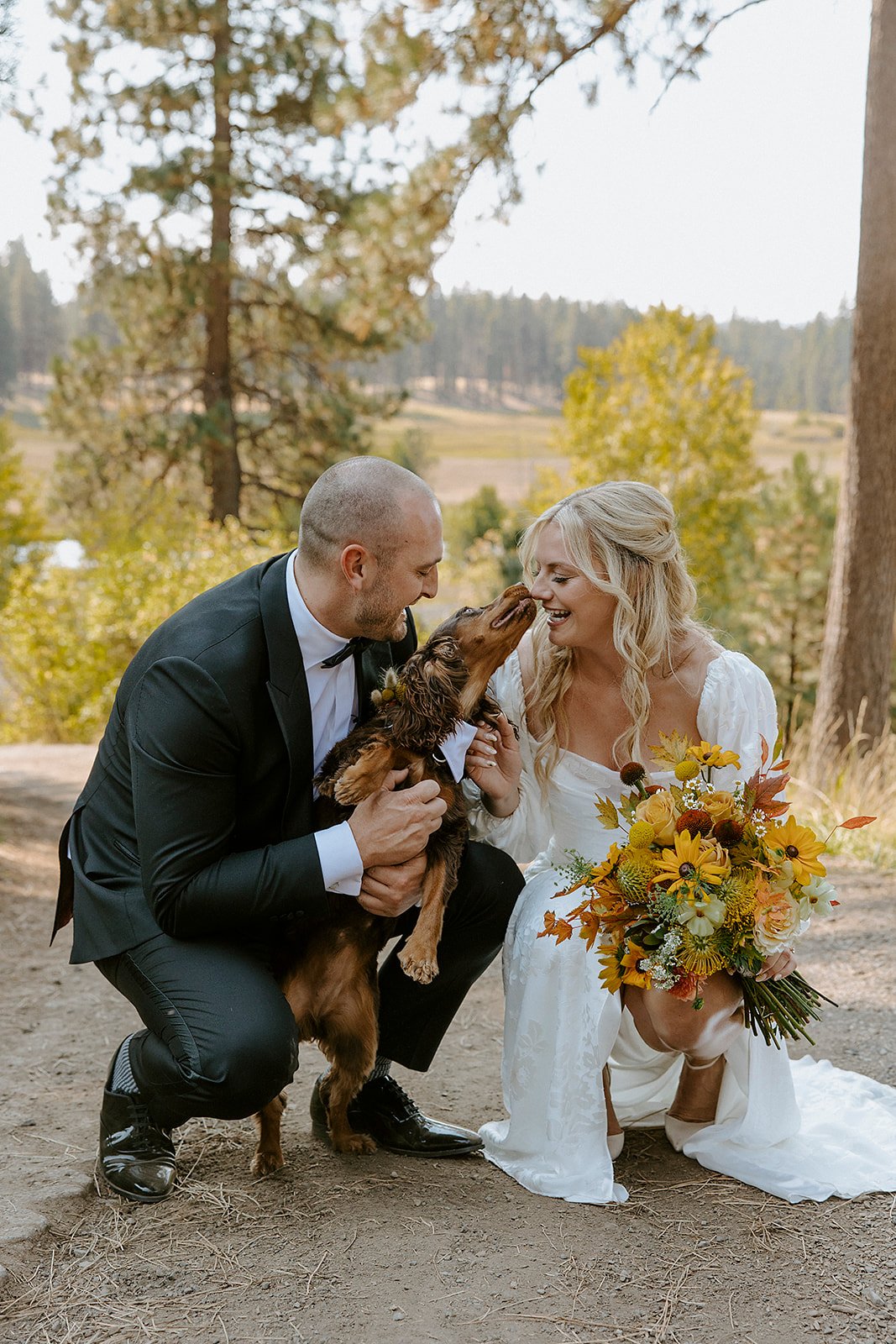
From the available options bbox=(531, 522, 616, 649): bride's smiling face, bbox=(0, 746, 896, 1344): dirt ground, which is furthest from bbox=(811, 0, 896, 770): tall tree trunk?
bbox=(0, 746, 896, 1344): dirt ground

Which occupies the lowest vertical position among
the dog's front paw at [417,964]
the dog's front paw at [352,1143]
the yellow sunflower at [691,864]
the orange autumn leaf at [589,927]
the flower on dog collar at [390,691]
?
the dog's front paw at [352,1143]

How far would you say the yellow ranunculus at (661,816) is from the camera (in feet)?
9.56

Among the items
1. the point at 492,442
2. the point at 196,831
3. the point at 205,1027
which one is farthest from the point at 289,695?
the point at 492,442

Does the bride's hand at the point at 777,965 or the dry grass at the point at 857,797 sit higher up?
the bride's hand at the point at 777,965

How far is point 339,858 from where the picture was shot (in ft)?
9.80

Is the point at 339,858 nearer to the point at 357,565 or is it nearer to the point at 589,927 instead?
the point at 589,927

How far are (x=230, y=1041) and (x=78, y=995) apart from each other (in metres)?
2.28

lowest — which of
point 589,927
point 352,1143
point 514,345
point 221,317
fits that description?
point 352,1143

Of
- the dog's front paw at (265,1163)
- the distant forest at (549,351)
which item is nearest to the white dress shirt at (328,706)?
the dog's front paw at (265,1163)

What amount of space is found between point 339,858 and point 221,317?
1682 cm

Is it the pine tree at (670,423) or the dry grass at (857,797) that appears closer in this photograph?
the dry grass at (857,797)

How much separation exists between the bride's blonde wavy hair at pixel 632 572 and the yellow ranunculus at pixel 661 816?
622 mm

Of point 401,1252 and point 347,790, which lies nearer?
point 401,1252

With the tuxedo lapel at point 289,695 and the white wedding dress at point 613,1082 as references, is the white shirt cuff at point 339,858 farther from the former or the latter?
the white wedding dress at point 613,1082
